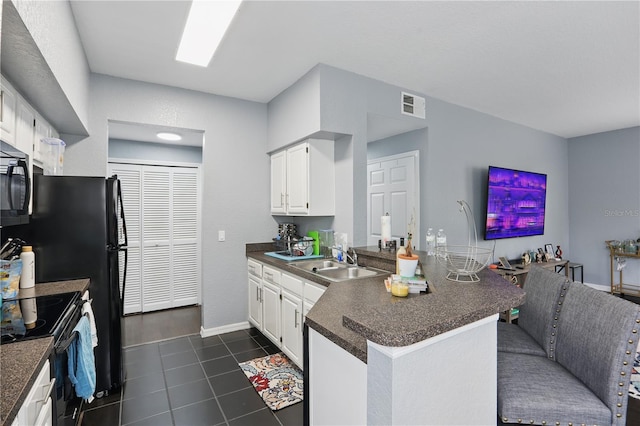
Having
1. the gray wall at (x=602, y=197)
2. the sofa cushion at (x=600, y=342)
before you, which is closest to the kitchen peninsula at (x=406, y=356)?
the sofa cushion at (x=600, y=342)

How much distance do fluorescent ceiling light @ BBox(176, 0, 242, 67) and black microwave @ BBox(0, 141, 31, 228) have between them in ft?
4.52

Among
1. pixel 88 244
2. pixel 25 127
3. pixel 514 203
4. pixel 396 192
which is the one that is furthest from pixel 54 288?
pixel 514 203

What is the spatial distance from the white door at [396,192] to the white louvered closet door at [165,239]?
264 centimetres

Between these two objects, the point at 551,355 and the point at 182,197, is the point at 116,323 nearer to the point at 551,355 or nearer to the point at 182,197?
the point at 182,197

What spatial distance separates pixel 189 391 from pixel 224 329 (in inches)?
45.2

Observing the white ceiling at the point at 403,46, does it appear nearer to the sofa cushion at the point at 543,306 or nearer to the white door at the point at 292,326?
the sofa cushion at the point at 543,306

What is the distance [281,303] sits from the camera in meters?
2.89

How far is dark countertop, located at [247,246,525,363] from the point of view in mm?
952

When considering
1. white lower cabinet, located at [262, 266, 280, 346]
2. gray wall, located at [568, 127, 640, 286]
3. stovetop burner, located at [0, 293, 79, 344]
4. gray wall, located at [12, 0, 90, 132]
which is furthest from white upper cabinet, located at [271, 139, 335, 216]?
gray wall, located at [568, 127, 640, 286]

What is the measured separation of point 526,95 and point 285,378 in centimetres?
398

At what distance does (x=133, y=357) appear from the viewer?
2994 millimetres

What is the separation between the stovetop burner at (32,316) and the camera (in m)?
1.32

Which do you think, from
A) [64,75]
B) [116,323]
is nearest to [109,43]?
[64,75]

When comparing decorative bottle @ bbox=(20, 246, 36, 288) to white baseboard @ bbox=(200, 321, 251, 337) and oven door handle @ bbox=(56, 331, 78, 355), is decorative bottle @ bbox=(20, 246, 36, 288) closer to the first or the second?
oven door handle @ bbox=(56, 331, 78, 355)
